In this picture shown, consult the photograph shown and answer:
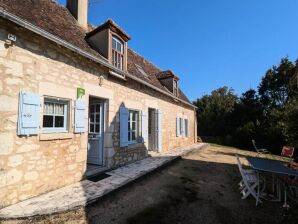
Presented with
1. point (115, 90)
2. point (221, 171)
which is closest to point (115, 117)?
point (115, 90)

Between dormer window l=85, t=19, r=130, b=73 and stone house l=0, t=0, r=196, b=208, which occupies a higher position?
dormer window l=85, t=19, r=130, b=73

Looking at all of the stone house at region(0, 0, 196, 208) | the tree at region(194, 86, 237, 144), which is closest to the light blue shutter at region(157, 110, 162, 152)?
the stone house at region(0, 0, 196, 208)

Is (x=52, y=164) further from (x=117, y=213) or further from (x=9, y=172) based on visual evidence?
(x=117, y=213)

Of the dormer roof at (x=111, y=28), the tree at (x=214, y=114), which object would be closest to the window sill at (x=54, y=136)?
the dormer roof at (x=111, y=28)

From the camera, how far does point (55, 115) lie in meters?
4.70

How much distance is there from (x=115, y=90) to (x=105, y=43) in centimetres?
166

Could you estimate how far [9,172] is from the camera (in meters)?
3.61

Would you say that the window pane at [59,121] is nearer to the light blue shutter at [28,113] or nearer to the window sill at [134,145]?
the light blue shutter at [28,113]

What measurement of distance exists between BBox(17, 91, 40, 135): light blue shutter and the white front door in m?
2.31

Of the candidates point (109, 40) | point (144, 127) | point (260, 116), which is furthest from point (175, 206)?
point (260, 116)

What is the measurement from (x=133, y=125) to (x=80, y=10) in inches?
194

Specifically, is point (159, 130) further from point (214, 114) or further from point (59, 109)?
point (214, 114)

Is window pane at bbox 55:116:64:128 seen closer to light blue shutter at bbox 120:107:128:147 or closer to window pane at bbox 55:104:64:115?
window pane at bbox 55:104:64:115

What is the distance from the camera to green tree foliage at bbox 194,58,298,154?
17.1m
